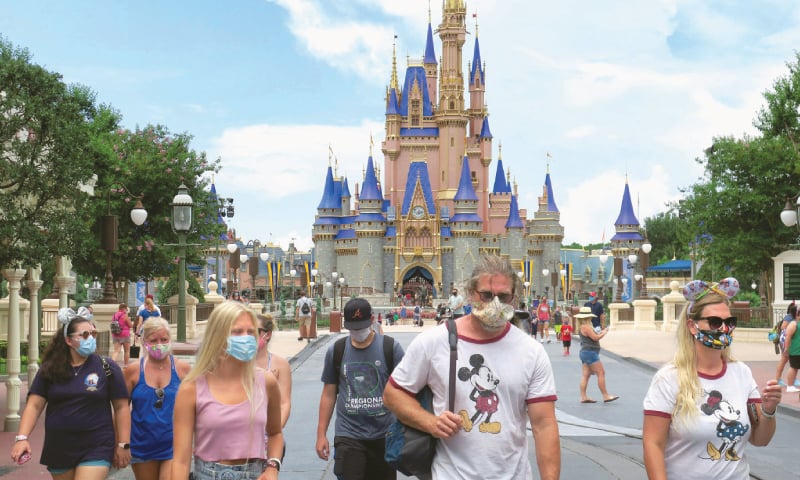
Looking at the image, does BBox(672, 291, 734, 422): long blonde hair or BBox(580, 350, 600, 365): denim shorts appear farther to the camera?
BBox(580, 350, 600, 365): denim shorts

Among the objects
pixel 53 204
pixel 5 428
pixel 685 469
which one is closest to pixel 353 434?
pixel 685 469

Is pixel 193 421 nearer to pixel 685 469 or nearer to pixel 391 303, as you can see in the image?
pixel 685 469

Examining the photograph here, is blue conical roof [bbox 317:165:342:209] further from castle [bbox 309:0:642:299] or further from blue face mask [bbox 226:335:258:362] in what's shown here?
blue face mask [bbox 226:335:258:362]

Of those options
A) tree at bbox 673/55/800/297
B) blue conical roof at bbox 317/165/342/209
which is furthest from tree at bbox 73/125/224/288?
blue conical roof at bbox 317/165/342/209

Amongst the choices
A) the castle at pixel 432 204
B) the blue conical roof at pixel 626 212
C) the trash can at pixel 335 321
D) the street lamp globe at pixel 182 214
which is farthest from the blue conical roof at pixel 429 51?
the street lamp globe at pixel 182 214

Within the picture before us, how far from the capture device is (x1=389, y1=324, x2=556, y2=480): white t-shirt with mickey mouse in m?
4.22

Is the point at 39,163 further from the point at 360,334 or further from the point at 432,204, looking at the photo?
the point at 432,204

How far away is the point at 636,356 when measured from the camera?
952 inches

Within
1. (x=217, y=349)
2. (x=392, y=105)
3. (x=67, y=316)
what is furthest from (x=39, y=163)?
(x=392, y=105)

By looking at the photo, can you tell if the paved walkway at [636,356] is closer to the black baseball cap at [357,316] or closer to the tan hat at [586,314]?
the tan hat at [586,314]

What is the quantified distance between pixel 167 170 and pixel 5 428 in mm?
23447

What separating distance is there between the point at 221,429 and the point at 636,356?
2090 cm

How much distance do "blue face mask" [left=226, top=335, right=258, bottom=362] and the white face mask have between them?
84.4 inches

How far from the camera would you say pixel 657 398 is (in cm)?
434
